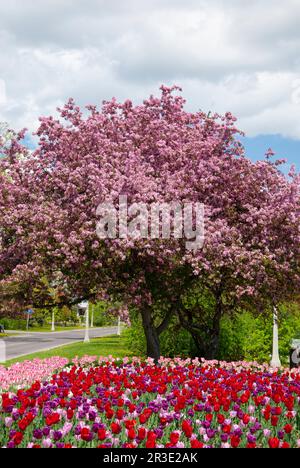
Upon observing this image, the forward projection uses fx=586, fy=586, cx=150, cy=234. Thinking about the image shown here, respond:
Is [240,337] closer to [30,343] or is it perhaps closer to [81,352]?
[81,352]

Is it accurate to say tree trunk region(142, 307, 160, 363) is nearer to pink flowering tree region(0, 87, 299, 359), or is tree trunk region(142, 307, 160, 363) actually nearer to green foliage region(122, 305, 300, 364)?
pink flowering tree region(0, 87, 299, 359)

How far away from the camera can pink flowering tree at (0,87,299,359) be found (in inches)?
595

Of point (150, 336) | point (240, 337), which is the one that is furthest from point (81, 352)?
point (150, 336)

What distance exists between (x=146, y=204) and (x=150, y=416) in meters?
8.25

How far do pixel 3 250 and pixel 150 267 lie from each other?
4775 mm

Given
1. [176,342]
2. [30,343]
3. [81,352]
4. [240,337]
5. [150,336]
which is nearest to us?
[150,336]

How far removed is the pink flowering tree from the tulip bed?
5.22 m

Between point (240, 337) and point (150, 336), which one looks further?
point (240, 337)

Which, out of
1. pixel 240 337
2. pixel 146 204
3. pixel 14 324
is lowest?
pixel 14 324

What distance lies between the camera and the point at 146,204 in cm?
1502

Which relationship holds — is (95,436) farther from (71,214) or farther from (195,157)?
(195,157)

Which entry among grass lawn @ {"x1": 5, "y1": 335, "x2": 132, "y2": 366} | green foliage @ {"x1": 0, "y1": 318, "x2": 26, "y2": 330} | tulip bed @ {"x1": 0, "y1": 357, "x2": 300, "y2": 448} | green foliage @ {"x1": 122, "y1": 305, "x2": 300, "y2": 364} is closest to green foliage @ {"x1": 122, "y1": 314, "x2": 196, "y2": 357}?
green foliage @ {"x1": 122, "y1": 305, "x2": 300, "y2": 364}
